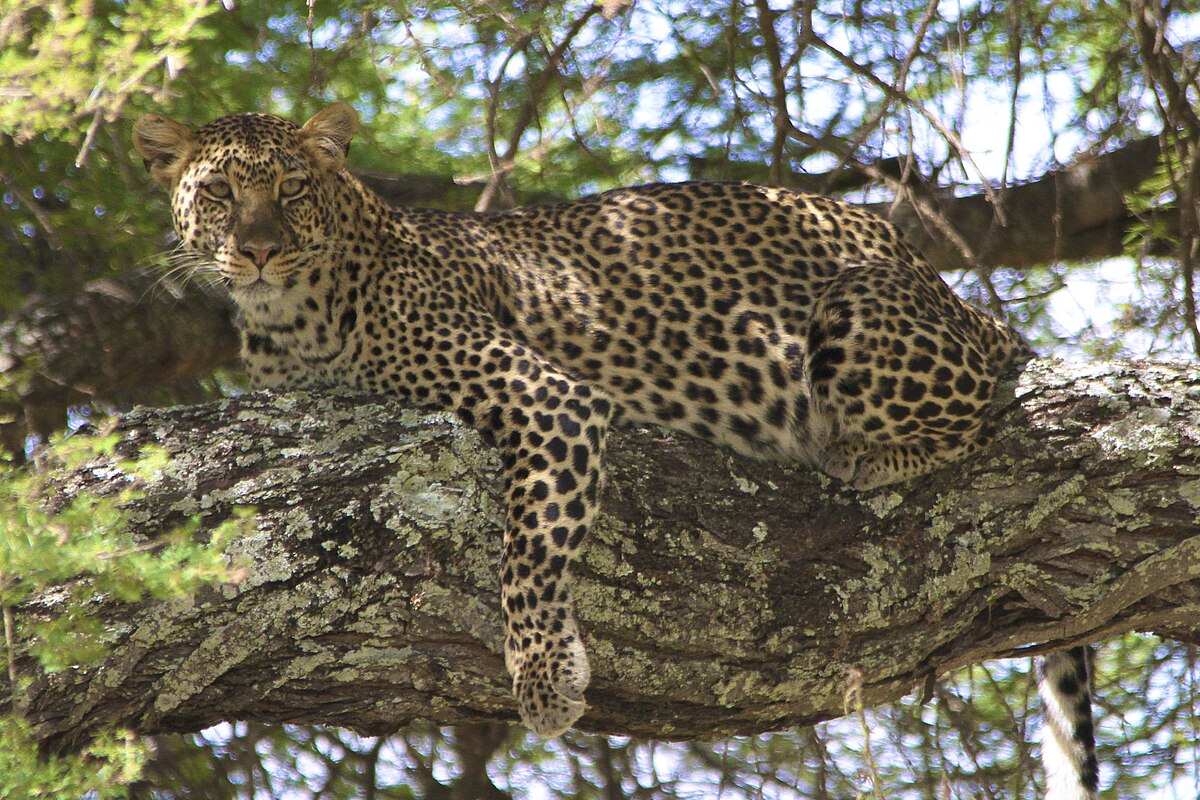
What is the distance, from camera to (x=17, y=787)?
3203mm

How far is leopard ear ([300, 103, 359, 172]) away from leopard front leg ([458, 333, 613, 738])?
3.66 feet

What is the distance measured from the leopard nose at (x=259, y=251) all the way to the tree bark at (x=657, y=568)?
552 mm

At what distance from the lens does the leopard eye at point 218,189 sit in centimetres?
538

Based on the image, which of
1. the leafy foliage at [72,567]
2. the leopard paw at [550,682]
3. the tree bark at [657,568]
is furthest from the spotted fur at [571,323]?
the leafy foliage at [72,567]

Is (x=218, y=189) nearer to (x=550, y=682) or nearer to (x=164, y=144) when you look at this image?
(x=164, y=144)

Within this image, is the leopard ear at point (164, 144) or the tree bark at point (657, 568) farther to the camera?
the leopard ear at point (164, 144)

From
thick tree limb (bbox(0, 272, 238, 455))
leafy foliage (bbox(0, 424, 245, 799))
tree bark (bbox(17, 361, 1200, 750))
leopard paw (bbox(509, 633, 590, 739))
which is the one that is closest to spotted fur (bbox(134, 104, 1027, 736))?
leopard paw (bbox(509, 633, 590, 739))

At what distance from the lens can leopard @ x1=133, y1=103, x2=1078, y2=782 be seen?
4941 millimetres

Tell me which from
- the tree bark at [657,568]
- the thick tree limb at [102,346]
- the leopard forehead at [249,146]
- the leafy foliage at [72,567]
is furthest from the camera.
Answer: the thick tree limb at [102,346]

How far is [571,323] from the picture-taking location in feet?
19.3

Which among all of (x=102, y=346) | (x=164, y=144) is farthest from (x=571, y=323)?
(x=102, y=346)

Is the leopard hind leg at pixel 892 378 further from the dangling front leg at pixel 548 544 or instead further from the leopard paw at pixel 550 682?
the leopard paw at pixel 550 682

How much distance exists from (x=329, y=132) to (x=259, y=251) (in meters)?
0.66

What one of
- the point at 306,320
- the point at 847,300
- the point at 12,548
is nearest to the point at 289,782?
the point at 306,320
